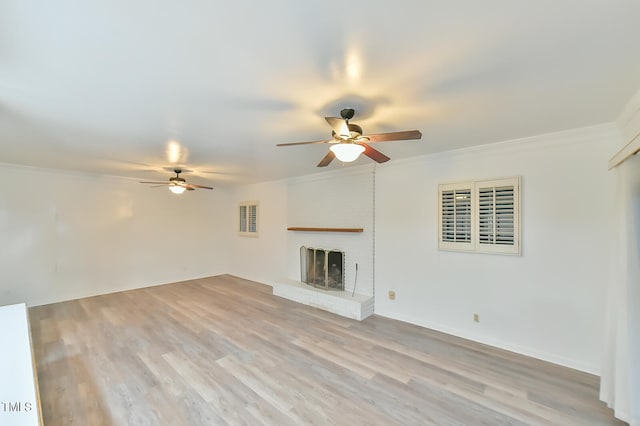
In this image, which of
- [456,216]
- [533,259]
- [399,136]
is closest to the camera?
[399,136]

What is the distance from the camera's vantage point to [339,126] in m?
2.05

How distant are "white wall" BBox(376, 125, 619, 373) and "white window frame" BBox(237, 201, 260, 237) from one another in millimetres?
3966

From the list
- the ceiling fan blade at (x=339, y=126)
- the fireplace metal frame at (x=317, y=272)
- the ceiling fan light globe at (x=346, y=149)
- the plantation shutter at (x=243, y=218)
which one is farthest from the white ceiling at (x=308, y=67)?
the plantation shutter at (x=243, y=218)

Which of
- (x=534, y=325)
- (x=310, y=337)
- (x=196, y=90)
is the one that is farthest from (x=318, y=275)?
(x=196, y=90)

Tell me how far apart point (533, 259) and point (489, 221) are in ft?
1.96

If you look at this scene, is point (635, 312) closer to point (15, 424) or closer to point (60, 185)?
point (15, 424)

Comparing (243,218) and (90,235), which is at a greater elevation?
(243,218)

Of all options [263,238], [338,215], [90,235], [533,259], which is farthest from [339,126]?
[90,235]

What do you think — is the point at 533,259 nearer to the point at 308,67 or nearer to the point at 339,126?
the point at 339,126

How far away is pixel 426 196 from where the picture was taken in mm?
3875

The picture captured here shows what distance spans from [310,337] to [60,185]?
534 centimetres

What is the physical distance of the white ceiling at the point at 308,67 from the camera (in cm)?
124

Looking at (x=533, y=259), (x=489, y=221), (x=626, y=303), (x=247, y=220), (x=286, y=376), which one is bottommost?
(x=286, y=376)

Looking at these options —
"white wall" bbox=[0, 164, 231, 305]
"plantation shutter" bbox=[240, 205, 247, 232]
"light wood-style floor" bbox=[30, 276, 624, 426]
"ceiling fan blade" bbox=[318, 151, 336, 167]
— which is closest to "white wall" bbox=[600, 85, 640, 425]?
"light wood-style floor" bbox=[30, 276, 624, 426]
